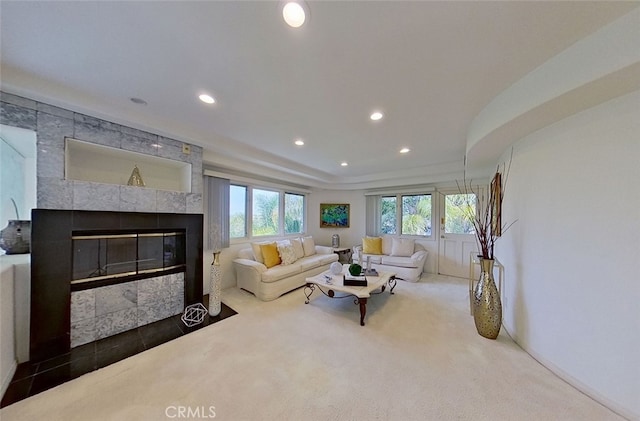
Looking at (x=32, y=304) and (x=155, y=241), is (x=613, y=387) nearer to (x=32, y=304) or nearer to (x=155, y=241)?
(x=155, y=241)

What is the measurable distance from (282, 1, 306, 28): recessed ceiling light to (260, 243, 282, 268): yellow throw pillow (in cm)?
335

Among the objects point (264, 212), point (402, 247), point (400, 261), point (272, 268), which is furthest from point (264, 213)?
point (402, 247)

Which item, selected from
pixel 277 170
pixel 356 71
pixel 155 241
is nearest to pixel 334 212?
pixel 277 170

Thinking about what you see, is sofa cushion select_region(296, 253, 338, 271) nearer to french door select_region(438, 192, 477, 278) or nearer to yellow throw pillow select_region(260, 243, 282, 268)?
yellow throw pillow select_region(260, 243, 282, 268)

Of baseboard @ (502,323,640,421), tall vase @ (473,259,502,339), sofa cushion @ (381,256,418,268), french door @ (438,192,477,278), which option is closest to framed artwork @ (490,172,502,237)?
tall vase @ (473,259,502,339)

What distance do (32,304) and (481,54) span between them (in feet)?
14.1

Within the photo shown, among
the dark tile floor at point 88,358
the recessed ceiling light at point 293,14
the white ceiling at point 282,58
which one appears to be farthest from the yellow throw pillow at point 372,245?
the recessed ceiling light at point 293,14

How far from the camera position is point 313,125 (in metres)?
2.65

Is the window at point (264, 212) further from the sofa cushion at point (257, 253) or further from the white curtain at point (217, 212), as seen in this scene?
the sofa cushion at point (257, 253)

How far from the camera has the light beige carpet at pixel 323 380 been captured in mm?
1472

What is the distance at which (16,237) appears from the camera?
2133mm

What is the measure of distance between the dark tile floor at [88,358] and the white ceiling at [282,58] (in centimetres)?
240

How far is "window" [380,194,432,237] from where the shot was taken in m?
5.32

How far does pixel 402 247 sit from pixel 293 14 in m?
4.89
